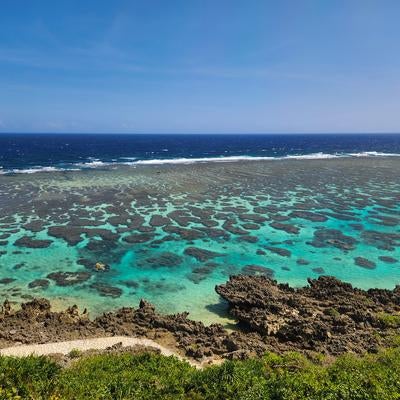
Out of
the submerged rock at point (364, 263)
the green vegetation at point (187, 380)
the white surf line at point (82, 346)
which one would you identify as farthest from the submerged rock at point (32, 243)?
the submerged rock at point (364, 263)

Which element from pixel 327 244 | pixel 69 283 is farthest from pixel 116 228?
pixel 327 244

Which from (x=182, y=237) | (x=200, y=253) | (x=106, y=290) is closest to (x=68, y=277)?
(x=106, y=290)

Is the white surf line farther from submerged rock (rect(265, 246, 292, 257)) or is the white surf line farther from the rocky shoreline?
submerged rock (rect(265, 246, 292, 257))

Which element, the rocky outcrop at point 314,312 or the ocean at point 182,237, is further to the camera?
the ocean at point 182,237

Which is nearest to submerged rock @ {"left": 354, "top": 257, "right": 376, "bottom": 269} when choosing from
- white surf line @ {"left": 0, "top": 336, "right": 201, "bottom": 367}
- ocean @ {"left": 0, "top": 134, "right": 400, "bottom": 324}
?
ocean @ {"left": 0, "top": 134, "right": 400, "bottom": 324}

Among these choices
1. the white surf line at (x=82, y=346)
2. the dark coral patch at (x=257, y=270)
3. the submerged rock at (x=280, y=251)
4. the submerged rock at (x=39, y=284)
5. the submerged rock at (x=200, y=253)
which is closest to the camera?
the white surf line at (x=82, y=346)

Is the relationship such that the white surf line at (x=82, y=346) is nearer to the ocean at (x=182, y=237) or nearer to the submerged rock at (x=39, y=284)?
the ocean at (x=182, y=237)

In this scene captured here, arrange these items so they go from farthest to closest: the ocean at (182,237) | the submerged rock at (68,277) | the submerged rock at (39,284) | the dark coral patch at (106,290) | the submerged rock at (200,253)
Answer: the submerged rock at (200,253) → the submerged rock at (68,277) → the ocean at (182,237) → the submerged rock at (39,284) → the dark coral patch at (106,290)
